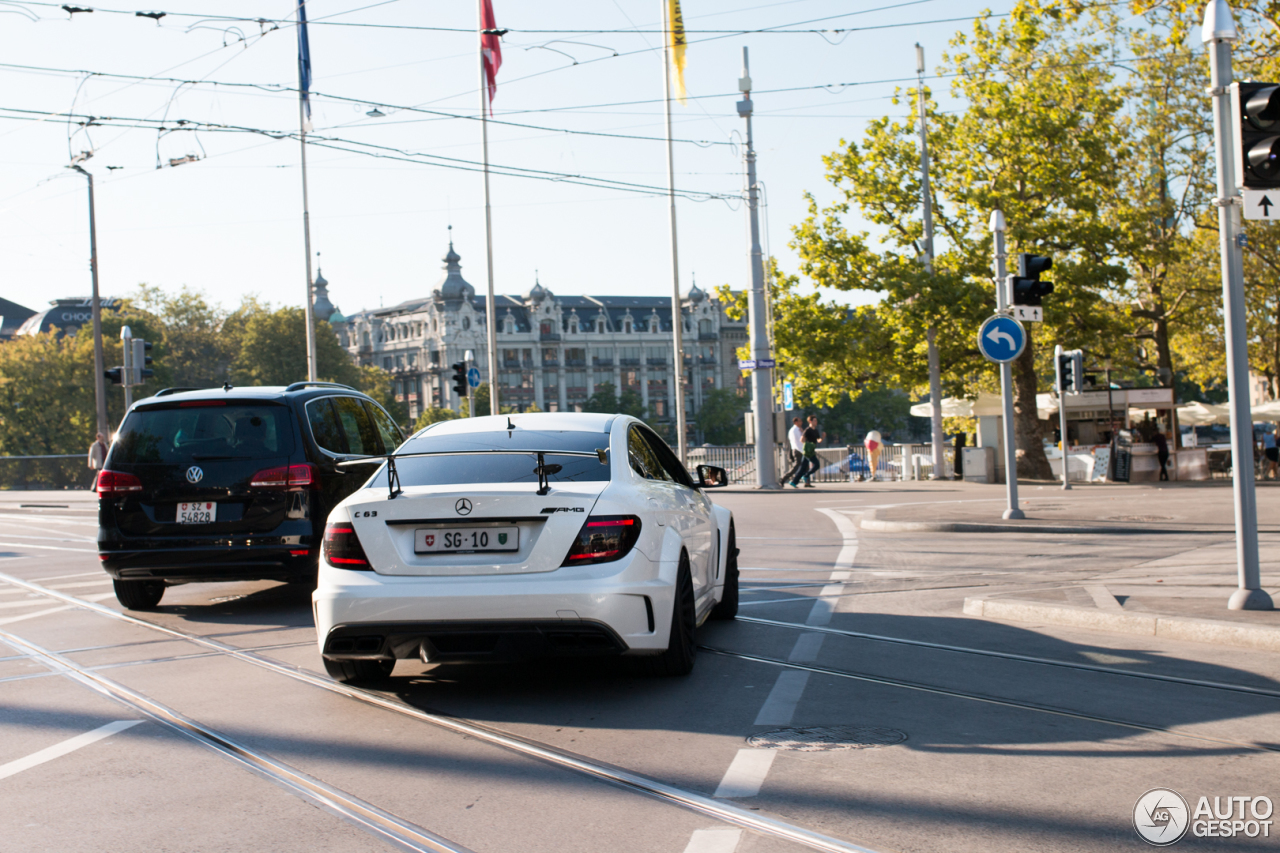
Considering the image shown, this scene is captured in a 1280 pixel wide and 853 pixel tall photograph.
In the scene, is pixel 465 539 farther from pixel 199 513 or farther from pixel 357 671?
pixel 199 513

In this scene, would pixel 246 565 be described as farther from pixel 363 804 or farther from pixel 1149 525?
pixel 1149 525

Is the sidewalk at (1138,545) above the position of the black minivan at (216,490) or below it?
below

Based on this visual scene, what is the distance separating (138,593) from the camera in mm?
10570

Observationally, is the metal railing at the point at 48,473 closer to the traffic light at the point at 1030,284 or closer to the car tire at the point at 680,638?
the traffic light at the point at 1030,284

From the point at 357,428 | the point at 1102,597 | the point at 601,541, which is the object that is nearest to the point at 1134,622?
the point at 1102,597

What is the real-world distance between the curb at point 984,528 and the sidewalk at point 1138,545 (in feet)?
0.04

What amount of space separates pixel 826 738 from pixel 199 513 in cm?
614

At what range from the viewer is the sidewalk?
321 inches

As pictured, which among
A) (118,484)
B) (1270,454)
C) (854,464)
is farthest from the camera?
(854,464)

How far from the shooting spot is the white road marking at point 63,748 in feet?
17.4

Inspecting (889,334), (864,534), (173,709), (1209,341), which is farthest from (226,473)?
(1209,341)

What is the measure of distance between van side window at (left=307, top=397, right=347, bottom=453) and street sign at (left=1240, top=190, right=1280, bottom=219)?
7.08 meters

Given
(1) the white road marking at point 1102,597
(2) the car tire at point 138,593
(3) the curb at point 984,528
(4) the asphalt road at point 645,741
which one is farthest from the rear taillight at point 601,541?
(3) the curb at point 984,528

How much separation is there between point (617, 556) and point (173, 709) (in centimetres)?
245
